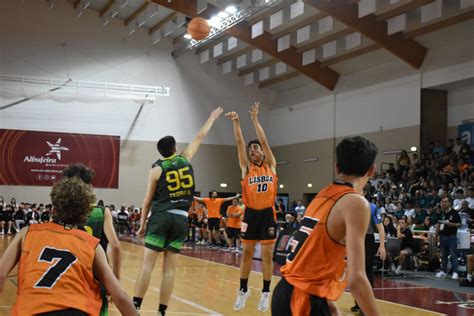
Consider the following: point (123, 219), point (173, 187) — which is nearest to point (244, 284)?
point (173, 187)

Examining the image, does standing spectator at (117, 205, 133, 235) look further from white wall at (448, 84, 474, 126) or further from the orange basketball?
white wall at (448, 84, 474, 126)

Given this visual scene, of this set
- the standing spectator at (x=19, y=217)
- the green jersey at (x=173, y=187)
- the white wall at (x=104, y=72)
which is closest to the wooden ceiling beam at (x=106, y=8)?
the white wall at (x=104, y=72)

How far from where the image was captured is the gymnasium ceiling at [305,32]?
19.2 metres

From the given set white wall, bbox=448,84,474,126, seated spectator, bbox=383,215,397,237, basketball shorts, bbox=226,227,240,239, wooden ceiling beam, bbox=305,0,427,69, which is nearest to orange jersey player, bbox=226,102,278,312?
seated spectator, bbox=383,215,397,237

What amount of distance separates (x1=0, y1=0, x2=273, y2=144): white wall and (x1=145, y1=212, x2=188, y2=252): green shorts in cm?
2168

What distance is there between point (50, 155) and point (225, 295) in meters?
19.1

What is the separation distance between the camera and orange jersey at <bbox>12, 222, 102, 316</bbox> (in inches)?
105

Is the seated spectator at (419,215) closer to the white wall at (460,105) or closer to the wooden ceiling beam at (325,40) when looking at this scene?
the white wall at (460,105)

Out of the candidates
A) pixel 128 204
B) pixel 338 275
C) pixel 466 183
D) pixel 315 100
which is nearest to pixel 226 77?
pixel 315 100

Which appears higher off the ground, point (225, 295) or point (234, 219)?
point (234, 219)

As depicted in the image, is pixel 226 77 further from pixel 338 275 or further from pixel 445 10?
pixel 338 275

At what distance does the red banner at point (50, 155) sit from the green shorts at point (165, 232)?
20.5 m

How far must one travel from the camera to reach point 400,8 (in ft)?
62.8

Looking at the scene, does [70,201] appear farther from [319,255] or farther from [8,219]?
[8,219]
